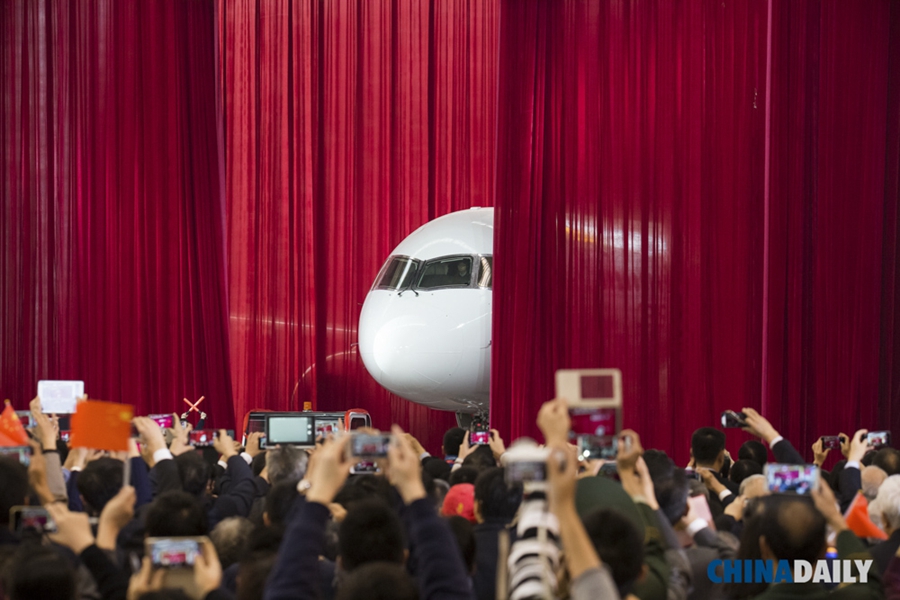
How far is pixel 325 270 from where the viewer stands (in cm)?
1600

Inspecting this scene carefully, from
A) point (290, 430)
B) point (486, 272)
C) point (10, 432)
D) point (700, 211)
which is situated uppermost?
point (700, 211)

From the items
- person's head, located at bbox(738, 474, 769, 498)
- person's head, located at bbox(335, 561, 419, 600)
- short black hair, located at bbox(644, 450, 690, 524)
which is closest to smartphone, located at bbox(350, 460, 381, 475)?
short black hair, located at bbox(644, 450, 690, 524)

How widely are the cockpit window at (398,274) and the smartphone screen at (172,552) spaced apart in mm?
8986

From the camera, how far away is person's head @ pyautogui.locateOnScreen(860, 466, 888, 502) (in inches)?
210

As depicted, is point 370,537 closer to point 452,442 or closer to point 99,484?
point 99,484

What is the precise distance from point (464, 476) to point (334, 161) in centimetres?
1133

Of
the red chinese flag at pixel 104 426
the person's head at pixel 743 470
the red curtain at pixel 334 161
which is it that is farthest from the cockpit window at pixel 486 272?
the red chinese flag at pixel 104 426

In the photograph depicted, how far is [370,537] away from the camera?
2967 millimetres

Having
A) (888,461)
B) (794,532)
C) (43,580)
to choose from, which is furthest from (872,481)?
(43,580)

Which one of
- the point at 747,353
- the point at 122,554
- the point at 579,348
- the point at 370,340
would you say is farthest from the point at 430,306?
the point at 122,554

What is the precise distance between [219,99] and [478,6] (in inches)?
170

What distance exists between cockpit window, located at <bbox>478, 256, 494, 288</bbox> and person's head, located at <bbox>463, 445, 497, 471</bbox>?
18.0 ft

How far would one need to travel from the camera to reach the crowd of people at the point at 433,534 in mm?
2584

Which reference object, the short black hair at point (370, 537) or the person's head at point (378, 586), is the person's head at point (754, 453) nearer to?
the short black hair at point (370, 537)
